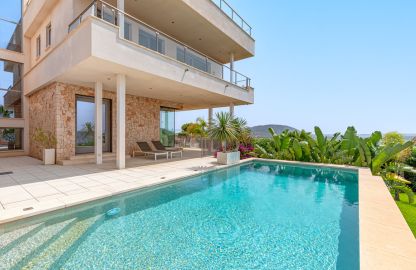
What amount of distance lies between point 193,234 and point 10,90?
20.2m

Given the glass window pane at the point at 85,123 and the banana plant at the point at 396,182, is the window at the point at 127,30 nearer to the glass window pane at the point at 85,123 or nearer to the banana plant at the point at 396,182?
the glass window pane at the point at 85,123

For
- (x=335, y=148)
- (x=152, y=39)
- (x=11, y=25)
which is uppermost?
(x=11, y=25)

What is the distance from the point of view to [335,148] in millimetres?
13375

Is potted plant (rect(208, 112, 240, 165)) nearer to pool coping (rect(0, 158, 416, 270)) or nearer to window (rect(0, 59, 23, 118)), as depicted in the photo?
pool coping (rect(0, 158, 416, 270))

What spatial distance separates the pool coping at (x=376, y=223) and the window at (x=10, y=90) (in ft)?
51.0

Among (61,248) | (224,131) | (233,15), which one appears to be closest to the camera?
(61,248)

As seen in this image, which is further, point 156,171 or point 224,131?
point 224,131

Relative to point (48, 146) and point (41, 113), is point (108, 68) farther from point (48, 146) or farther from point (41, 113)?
point (41, 113)

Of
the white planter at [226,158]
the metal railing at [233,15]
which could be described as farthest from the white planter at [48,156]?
the metal railing at [233,15]

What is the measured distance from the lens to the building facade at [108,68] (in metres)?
8.70

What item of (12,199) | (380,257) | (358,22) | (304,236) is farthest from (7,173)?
(358,22)

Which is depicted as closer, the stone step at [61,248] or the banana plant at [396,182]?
the stone step at [61,248]

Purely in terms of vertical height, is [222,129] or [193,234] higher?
[222,129]

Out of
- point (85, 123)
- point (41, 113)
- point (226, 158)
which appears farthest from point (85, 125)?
point (226, 158)
